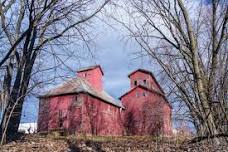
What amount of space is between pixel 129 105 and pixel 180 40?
33849 mm

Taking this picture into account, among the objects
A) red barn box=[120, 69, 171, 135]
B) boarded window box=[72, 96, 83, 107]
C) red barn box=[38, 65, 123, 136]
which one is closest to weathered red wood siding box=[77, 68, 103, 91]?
red barn box=[38, 65, 123, 136]

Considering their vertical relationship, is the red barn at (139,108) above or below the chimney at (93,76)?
below

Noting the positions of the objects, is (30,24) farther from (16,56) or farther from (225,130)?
(225,130)

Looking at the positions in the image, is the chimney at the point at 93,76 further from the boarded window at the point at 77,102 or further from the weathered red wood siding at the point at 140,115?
the boarded window at the point at 77,102

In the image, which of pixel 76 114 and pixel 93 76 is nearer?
pixel 76 114

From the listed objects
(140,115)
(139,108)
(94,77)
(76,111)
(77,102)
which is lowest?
(76,111)

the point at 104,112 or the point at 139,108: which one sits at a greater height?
the point at 139,108

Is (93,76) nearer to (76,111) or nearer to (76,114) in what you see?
(76,111)

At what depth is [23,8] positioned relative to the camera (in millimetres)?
12852

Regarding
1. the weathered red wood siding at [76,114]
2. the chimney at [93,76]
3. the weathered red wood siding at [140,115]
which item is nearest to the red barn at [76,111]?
the weathered red wood siding at [76,114]

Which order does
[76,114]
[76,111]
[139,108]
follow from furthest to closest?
[139,108] → [76,111] → [76,114]

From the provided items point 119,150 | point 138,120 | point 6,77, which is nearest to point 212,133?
point 119,150

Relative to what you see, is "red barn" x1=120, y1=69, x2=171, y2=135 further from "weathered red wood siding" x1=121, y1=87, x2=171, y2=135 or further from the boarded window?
the boarded window

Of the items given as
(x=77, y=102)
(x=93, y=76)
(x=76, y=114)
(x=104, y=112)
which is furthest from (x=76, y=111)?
(x=93, y=76)
